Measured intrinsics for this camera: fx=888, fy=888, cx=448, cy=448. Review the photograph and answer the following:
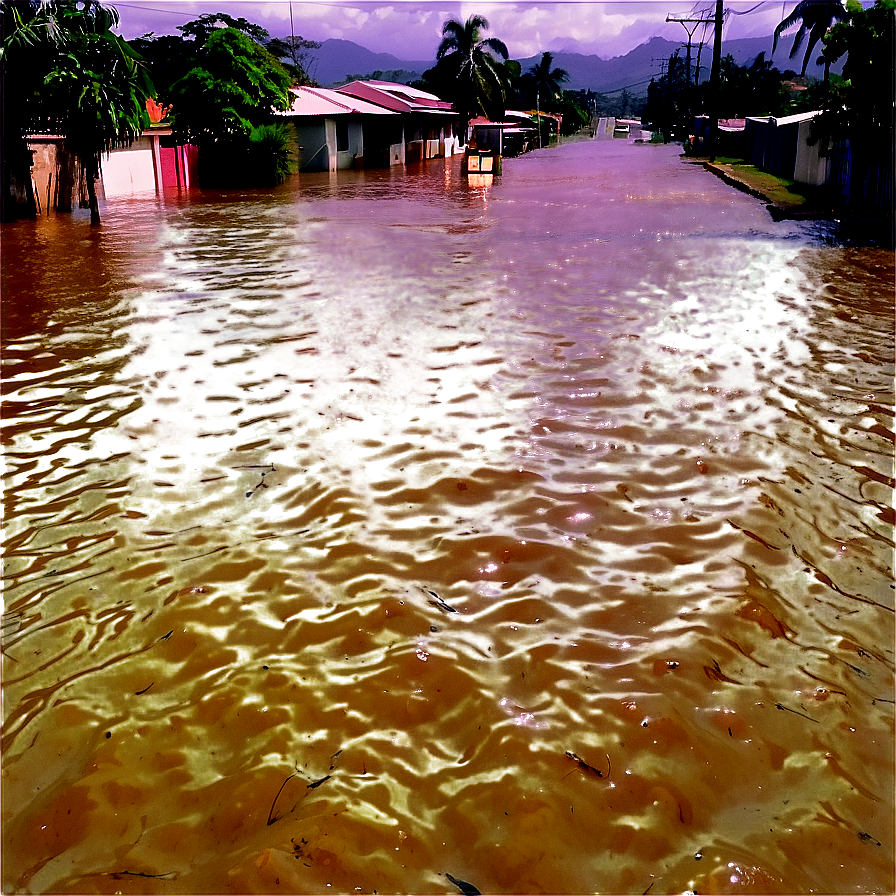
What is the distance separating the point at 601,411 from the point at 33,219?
17.3 metres

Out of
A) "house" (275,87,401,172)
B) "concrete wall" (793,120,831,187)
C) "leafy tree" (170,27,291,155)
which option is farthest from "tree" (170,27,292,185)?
"concrete wall" (793,120,831,187)

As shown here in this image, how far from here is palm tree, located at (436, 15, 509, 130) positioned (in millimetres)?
57750

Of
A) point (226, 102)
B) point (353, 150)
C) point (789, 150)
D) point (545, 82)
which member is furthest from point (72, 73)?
point (545, 82)

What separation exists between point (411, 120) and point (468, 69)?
10658 millimetres

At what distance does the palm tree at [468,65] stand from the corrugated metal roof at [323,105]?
1985 centimetres

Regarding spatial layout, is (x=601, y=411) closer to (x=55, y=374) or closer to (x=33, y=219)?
(x=55, y=374)

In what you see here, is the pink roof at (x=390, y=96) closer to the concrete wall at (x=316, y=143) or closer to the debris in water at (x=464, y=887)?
the concrete wall at (x=316, y=143)

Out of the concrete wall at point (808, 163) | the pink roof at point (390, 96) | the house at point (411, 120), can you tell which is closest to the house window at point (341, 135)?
the house at point (411, 120)

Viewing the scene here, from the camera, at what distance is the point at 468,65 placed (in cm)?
5900

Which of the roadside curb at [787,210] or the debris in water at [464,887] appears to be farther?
the roadside curb at [787,210]

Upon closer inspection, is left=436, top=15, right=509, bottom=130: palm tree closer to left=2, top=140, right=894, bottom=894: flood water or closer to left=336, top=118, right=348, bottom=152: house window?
left=336, top=118, right=348, bottom=152: house window

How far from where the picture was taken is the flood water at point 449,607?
9.53 ft

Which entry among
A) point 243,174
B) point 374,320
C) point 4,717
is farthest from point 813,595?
point 243,174

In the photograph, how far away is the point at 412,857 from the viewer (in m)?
2.83
